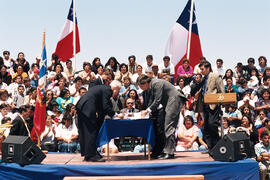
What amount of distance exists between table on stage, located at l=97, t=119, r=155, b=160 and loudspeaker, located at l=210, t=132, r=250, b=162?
→ 4.23ft

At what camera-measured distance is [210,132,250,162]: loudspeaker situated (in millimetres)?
9172

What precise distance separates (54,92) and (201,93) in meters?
5.72

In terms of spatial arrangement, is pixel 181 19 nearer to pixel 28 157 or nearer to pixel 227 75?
pixel 227 75

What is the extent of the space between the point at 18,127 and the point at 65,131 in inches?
74.1

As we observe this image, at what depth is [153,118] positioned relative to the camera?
32.1 feet

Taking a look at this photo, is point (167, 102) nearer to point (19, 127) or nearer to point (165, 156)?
point (165, 156)

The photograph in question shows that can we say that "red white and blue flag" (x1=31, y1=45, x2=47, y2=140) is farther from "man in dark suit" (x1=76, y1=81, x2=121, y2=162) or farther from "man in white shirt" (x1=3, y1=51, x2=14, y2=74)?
"man in white shirt" (x1=3, y1=51, x2=14, y2=74)

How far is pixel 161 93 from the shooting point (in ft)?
31.5

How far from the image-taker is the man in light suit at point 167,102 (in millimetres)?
9570

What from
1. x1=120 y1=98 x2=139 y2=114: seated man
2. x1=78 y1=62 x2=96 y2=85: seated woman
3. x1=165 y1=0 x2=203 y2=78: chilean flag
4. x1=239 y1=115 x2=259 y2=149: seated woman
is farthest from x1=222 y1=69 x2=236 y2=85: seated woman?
x1=78 y1=62 x2=96 y2=85: seated woman

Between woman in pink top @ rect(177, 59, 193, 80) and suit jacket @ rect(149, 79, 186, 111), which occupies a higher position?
woman in pink top @ rect(177, 59, 193, 80)

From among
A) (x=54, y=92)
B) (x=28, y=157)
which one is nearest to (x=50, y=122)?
(x=54, y=92)

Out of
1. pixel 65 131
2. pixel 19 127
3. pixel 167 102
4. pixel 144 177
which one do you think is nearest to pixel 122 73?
pixel 65 131

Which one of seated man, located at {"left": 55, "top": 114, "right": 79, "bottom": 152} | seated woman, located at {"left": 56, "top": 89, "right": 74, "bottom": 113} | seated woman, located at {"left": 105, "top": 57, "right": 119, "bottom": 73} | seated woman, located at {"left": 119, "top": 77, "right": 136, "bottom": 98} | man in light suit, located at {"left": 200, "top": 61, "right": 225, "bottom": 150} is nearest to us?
man in light suit, located at {"left": 200, "top": 61, "right": 225, "bottom": 150}
